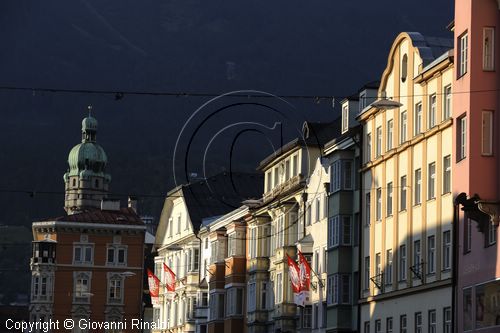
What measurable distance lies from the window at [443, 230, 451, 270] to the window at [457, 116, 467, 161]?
7.30 metres

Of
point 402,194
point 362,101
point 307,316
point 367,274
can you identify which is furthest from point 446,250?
point 307,316

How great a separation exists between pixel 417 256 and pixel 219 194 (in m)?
57.5

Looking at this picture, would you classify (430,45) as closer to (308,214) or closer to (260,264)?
(308,214)

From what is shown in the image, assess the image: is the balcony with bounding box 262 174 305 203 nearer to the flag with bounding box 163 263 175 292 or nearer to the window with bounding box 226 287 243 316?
the window with bounding box 226 287 243 316

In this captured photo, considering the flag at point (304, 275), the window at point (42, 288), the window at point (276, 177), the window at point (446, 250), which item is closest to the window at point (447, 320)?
the window at point (446, 250)

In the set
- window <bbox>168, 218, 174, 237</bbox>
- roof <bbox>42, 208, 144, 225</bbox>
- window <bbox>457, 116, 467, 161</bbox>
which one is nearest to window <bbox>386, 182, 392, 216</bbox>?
window <bbox>457, 116, 467, 161</bbox>

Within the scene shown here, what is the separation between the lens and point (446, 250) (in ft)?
206

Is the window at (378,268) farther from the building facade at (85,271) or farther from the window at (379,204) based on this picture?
the building facade at (85,271)

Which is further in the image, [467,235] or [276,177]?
[276,177]

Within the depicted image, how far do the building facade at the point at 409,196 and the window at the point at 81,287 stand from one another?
278 ft

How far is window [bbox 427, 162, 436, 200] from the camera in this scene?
213ft

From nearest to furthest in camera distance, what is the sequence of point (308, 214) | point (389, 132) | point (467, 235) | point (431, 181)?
point (467, 235) < point (431, 181) < point (389, 132) < point (308, 214)

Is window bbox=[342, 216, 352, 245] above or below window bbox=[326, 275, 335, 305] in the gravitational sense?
above

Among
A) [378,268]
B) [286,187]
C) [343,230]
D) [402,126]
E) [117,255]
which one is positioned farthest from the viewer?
[117,255]
